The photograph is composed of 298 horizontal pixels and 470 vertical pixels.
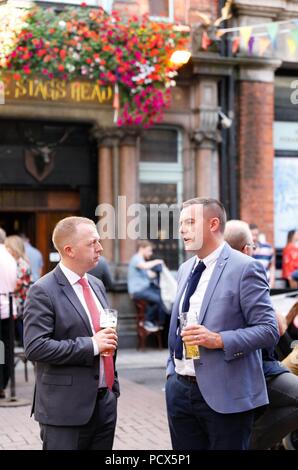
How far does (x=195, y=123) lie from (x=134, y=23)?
80.9 inches

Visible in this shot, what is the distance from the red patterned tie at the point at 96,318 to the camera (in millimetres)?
3875

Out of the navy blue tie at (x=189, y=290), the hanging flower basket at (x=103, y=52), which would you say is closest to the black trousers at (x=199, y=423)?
the navy blue tie at (x=189, y=290)

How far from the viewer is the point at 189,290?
4.07 meters

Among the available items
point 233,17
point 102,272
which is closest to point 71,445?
point 102,272

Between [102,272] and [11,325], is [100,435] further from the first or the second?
[102,272]

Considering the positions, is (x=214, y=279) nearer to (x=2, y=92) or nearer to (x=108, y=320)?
(x=108, y=320)

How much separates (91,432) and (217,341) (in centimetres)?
79

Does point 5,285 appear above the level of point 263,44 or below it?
below

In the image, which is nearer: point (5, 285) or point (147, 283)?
point (5, 285)

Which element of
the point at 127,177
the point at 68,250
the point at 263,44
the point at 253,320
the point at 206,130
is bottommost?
the point at 253,320

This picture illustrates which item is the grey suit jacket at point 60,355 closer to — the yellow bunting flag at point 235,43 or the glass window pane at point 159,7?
the yellow bunting flag at point 235,43

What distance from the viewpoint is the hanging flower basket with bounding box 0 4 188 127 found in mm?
11242

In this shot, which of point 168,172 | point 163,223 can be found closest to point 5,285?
point 163,223

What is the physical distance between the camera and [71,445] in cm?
373
